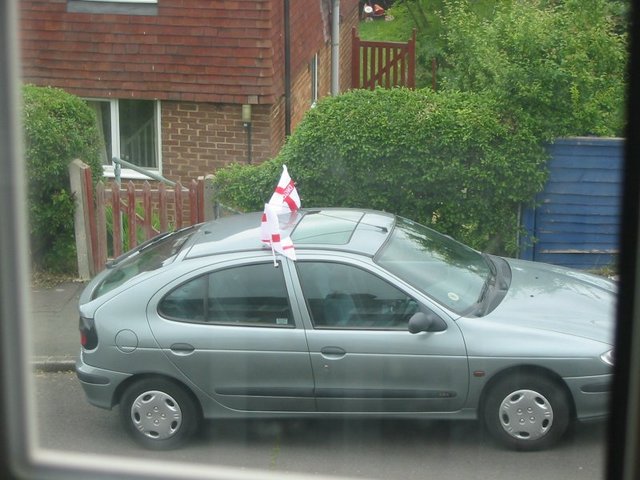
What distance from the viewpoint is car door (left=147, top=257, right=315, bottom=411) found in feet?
18.1

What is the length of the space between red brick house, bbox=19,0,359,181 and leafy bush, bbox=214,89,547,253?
241 cm

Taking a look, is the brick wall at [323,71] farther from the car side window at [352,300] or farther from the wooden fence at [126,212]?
the car side window at [352,300]

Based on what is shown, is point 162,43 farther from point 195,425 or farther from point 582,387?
point 582,387

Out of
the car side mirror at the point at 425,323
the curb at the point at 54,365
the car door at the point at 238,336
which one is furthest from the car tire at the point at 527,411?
the curb at the point at 54,365

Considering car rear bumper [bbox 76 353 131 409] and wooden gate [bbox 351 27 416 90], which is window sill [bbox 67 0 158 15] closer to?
wooden gate [bbox 351 27 416 90]

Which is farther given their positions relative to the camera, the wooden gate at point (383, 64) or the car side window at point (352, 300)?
the wooden gate at point (383, 64)

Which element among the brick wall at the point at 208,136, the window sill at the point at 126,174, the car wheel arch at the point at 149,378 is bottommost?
the car wheel arch at the point at 149,378

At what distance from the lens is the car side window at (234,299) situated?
561 cm

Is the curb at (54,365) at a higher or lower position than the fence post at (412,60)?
lower

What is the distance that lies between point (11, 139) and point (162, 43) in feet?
28.5

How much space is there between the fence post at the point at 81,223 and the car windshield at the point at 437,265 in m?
3.74

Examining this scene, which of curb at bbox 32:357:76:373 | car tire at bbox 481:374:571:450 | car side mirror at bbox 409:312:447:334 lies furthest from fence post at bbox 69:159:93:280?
car tire at bbox 481:374:571:450

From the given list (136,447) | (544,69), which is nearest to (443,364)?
(136,447)

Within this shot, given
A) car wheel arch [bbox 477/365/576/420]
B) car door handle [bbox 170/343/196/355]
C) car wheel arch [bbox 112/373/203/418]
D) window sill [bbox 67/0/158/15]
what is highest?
window sill [bbox 67/0/158/15]
